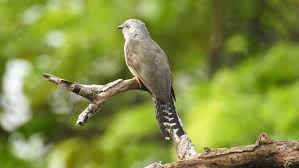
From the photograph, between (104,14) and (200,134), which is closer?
(200,134)

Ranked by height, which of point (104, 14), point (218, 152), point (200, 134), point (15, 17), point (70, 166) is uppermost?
point (15, 17)

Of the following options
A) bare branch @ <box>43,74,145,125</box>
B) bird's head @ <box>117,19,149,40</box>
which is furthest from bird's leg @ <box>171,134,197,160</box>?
bird's head @ <box>117,19,149,40</box>

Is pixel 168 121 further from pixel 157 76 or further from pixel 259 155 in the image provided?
pixel 259 155

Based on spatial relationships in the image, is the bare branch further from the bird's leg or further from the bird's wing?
the bird's leg

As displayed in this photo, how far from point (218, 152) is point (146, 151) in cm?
543

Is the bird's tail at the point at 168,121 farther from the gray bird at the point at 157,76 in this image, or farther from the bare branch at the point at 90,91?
the bare branch at the point at 90,91

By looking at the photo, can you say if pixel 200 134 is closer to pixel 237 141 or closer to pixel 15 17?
pixel 237 141

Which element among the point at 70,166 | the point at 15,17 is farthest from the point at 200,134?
the point at 15,17

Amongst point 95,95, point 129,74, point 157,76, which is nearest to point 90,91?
point 95,95

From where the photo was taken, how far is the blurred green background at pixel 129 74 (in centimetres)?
795

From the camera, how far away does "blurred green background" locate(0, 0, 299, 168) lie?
795 centimetres

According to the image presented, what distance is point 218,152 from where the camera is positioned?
457 cm

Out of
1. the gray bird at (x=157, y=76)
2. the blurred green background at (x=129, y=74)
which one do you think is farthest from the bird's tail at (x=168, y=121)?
the blurred green background at (x=129, y=74)

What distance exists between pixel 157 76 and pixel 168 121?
23cm
